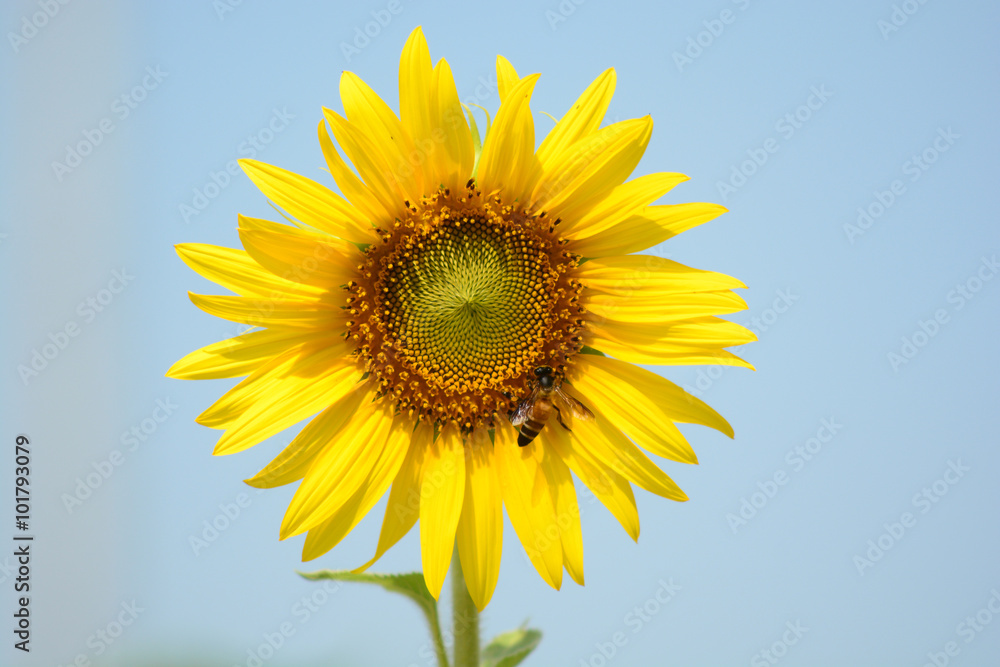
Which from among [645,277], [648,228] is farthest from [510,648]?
[648,228]

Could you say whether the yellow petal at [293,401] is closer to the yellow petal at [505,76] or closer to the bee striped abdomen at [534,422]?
the bee striped abdomen at [534,422]

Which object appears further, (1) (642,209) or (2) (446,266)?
(2) (446,266)

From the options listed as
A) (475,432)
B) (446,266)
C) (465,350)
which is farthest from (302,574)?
(446,266)

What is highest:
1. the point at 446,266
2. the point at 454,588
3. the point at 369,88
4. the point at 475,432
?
the point at 369,88

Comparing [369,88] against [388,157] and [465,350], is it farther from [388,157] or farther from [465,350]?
[465,350]

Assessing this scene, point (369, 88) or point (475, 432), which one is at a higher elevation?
point (369, 88)

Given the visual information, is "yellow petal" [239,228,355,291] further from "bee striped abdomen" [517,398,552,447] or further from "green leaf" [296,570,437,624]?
"green leaf" [296,570,437,624]

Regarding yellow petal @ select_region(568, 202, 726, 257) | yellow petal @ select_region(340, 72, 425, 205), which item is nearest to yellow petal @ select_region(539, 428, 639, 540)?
yellow petal @ select_region(568, 202, 726, 257)
